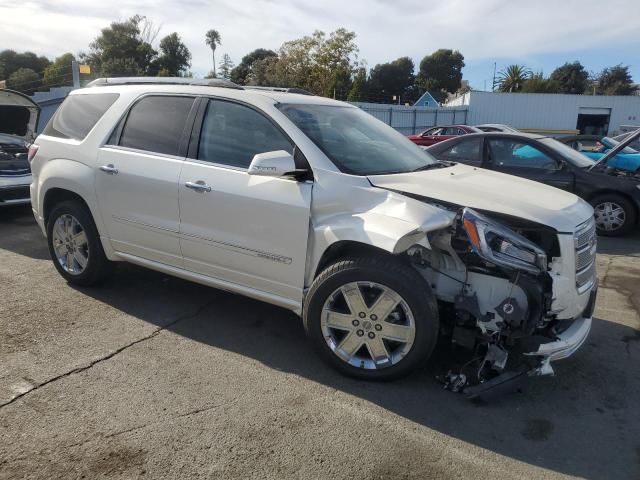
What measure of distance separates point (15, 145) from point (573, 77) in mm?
80348

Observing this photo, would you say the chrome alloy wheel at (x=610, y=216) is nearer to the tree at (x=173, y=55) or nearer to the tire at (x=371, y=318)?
the tire at (x=371, y=318)

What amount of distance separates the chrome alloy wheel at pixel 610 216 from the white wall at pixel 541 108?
96.1ft

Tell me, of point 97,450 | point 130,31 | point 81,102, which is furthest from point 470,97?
point 130,31

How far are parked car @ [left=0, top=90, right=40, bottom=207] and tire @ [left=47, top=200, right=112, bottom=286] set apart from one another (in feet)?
11.6

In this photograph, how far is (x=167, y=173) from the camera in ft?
13.1

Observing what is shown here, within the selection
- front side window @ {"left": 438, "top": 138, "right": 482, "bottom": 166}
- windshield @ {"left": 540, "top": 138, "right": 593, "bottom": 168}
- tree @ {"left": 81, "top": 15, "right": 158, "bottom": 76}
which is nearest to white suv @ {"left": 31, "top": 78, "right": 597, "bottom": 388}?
front side window @ {"left": 438, "top": 138, "right": 482, "bottom": 166}

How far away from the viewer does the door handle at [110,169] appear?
4262 mm

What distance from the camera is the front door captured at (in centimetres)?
351

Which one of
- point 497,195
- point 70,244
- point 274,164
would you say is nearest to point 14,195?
point 70,244

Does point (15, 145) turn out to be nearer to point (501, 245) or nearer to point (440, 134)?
point (501, 245)

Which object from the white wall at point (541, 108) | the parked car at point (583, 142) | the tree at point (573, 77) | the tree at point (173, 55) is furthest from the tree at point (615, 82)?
the parked car at point (583, 142)

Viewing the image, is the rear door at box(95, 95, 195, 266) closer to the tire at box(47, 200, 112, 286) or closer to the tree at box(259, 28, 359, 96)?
the tire at box(47, 200, 112, 286)

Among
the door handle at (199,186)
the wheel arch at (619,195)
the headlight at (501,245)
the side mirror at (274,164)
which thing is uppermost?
the side mirror at (274,164)

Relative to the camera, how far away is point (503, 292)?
10.5 ft
